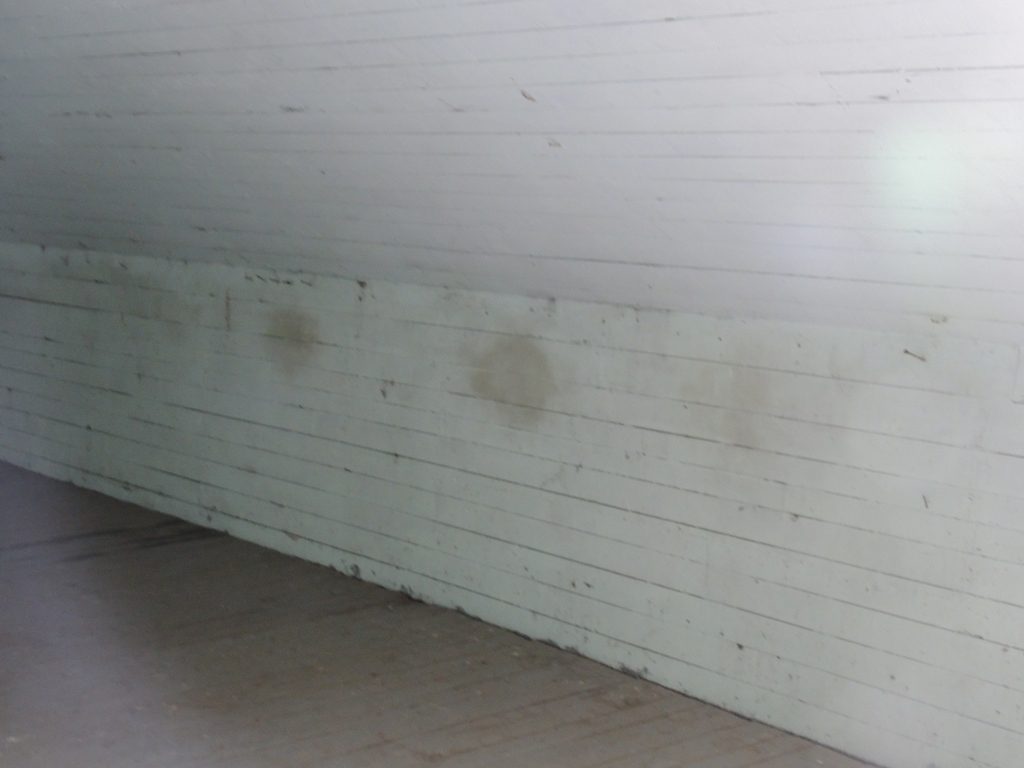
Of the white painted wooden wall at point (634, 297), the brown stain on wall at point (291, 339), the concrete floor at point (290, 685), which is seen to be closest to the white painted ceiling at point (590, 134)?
the white painted wooden wall at point (634, 297)

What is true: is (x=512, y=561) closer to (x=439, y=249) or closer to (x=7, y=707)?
(x=439, y=249)

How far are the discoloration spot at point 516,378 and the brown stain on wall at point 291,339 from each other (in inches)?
41.9

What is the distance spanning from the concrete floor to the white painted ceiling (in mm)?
1377

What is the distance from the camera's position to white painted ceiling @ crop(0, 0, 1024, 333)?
2.50 m

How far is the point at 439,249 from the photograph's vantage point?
4.43 meters

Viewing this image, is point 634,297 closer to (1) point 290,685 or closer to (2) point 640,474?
(2) point 640,474

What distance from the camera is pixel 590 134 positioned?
3156 millimetres

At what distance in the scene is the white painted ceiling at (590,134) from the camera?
2.50 meters

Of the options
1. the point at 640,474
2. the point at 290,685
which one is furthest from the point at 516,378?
the point at 290,685

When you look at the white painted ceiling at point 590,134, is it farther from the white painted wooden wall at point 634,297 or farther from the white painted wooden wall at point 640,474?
the white painted wooden wall at point 640,474

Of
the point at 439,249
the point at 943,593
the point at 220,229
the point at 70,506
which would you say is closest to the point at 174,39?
the point at 439,249

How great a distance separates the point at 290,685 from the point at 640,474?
143 centimetres

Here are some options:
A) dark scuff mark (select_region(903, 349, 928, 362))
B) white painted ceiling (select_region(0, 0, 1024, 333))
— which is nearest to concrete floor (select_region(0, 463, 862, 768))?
dark scuff mark (select_region(903, 349, 928, 362))

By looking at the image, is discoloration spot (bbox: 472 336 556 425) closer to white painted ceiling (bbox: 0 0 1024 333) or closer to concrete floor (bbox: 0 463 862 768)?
white painted ceiling (bbox: 0 0 1024 333)
